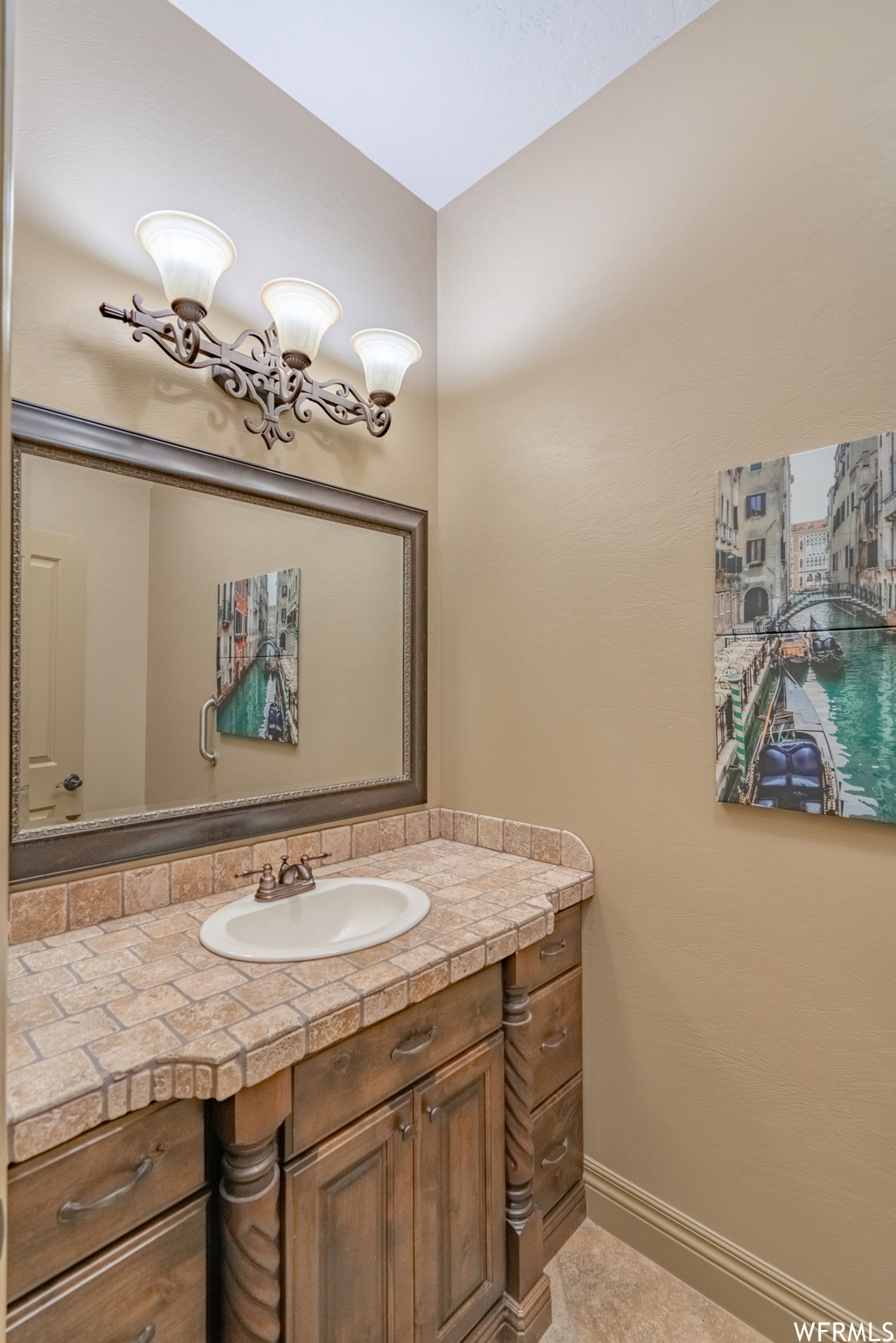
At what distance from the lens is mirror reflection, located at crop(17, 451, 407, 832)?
135cm

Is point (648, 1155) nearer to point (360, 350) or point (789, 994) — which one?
point (789, 994)

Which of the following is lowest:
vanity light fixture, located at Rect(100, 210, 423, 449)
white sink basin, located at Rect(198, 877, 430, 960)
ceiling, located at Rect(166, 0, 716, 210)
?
white sink basin, located at Rect(198, 877, 430, 960)

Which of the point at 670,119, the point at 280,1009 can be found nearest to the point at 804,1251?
the point at 280,1009

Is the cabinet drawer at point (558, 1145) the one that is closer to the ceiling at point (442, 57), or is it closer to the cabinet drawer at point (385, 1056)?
the cabinet drawer at point (385, 1056)

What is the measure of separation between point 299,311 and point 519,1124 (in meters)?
1.92

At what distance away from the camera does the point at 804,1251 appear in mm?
1377

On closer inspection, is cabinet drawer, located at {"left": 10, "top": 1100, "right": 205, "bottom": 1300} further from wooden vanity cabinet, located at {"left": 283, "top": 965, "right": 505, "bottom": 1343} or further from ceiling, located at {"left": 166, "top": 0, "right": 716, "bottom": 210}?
ceiling, located at {"left": 166, "top": 0, "right": 716, "bottom": 210}

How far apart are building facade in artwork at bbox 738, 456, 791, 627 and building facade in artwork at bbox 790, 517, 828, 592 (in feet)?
0.04

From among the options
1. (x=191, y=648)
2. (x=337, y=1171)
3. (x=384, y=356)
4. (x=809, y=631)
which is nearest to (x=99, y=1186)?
(x=337, y=1171)

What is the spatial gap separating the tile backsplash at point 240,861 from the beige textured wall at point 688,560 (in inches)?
3.7

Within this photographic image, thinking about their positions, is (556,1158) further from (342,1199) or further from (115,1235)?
(115,1235)

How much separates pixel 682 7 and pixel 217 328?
133 centimetres

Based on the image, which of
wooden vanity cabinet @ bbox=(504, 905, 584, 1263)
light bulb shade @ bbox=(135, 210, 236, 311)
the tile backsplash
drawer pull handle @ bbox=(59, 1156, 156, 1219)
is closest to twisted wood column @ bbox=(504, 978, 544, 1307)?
wooden vanity cabinet @ bbox=(504, 905, 584, 1263)

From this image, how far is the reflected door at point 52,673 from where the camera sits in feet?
4.31
